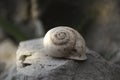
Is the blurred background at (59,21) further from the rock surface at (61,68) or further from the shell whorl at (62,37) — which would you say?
the shell whorl at (62,37)

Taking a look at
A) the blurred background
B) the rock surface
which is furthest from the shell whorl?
the blurred background

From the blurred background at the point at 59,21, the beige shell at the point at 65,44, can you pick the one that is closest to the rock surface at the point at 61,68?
the beige shell at the point at 65,44

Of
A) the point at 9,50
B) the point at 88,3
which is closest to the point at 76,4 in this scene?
the point at 88,3

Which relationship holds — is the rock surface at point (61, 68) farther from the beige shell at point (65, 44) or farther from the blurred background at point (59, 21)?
the blurred background at point (59, 21)

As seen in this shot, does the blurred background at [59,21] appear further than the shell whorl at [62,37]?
Yes

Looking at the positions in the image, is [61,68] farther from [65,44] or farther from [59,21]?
[59,21]

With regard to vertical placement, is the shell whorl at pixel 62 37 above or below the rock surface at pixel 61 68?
above

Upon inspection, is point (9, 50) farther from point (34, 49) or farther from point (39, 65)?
point (39, 65)
